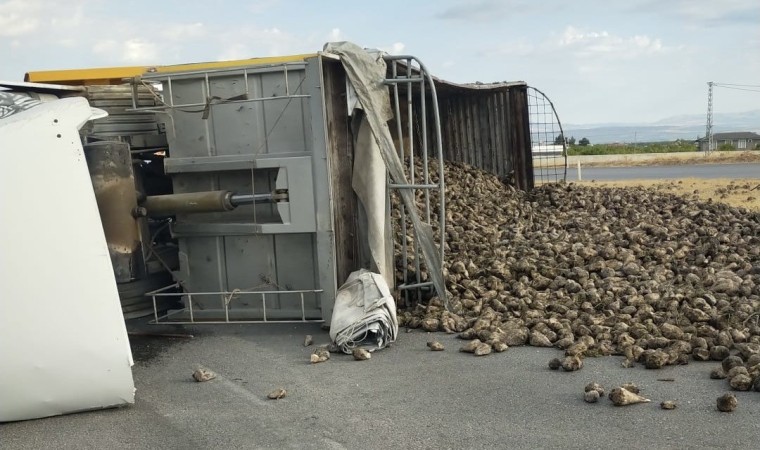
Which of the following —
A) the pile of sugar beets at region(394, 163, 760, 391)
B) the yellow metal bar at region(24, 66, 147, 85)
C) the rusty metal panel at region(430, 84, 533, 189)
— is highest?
the yellow metal bar at region(24, 66, 147, 85)

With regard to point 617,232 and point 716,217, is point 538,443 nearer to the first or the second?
point 617,232

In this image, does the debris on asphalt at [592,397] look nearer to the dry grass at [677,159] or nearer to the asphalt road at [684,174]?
the asphalt road at [684,174]

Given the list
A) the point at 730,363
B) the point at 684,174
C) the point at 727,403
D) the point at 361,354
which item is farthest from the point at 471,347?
the point at 684,174

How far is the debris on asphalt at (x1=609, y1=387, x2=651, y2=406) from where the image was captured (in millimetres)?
4250

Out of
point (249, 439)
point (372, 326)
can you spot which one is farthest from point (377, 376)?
point (249, 439)

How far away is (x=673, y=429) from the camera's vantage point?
12.9 feet

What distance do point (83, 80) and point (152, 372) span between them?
3.51m

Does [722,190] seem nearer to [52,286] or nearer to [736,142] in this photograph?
[52,286]

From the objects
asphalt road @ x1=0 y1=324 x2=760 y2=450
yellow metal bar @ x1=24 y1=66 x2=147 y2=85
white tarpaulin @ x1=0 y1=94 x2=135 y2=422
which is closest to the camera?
asphalt road @ x1=0 y1=324 x2=760 y2=450

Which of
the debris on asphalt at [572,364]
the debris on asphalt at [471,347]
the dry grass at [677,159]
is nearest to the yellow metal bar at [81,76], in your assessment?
the debris on asphalt at [471,347]

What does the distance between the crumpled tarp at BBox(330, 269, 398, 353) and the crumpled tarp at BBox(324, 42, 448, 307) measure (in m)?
0.52

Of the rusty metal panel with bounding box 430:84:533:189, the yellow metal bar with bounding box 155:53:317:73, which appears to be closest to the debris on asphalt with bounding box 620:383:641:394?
the yellow metal bar with bounding box 155:53:317:73

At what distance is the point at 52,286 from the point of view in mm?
4305

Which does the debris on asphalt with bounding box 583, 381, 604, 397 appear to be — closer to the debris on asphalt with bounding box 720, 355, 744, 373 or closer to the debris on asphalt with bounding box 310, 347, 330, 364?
the debris on asphalt with bounding box 720, 355, 744, 373
